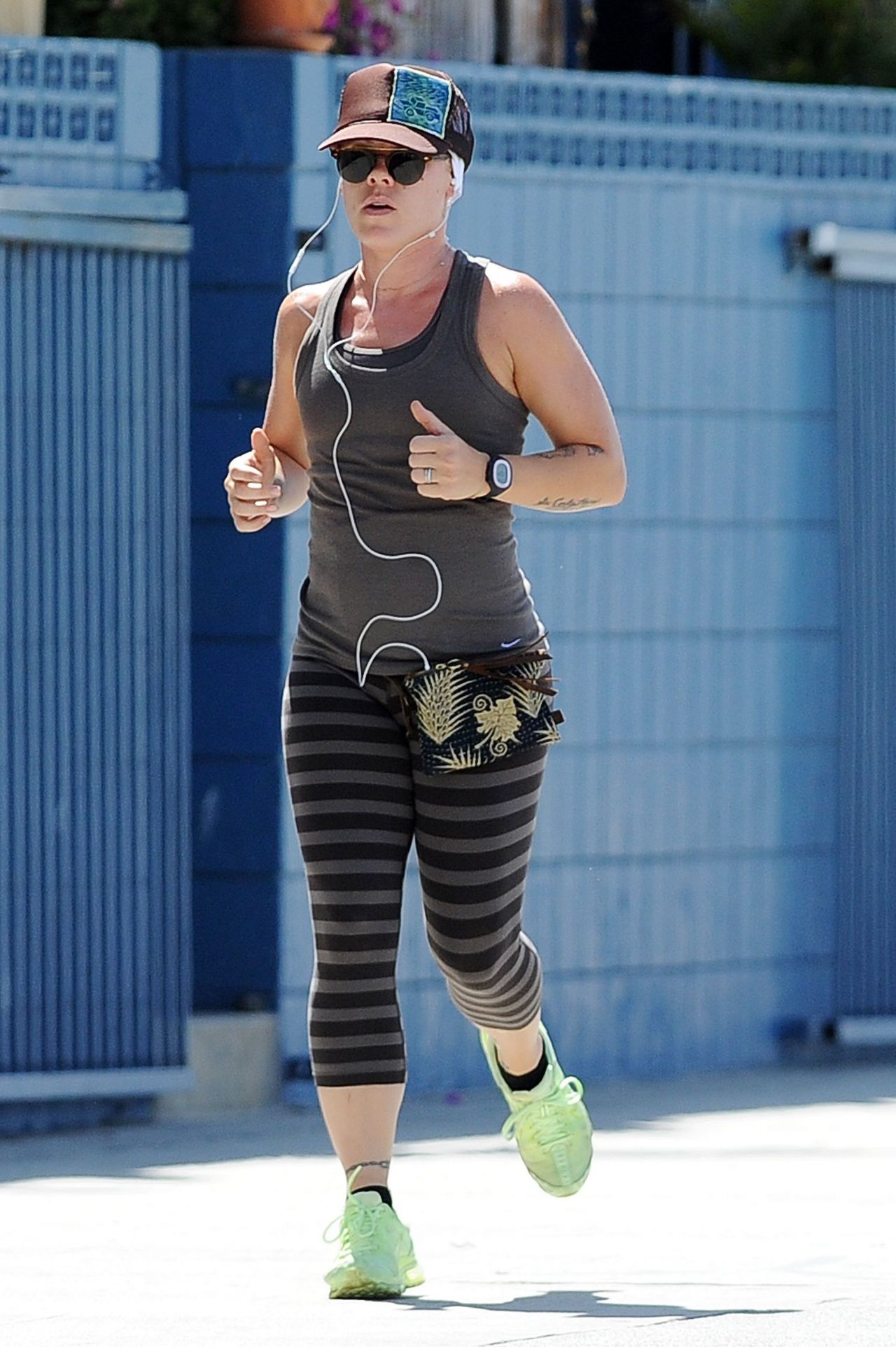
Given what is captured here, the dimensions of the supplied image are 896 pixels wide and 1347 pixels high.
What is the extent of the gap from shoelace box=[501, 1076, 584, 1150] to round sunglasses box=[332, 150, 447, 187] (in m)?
1.65

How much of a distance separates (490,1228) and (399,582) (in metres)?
1.43

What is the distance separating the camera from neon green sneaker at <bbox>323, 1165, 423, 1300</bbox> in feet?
14.4

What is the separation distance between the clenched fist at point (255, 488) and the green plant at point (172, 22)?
289 centimetres

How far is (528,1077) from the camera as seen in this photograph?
16.0 ft

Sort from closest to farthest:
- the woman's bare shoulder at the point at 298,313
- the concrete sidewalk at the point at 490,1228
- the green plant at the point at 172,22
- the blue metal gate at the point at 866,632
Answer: the concrete sidewalk at the point at 490,1228 < the woman's bare shoulder at the point at 298,313 < the green plant at the point at 172,22 < the blue metal gate at the point at 866,632

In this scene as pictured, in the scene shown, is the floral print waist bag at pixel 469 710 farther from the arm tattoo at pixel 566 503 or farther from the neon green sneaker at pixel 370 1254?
the neon green sneaker at pixel 370 1254

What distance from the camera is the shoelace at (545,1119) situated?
4.85m

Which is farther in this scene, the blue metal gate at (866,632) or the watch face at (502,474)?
the blue metal gate at (866,632)

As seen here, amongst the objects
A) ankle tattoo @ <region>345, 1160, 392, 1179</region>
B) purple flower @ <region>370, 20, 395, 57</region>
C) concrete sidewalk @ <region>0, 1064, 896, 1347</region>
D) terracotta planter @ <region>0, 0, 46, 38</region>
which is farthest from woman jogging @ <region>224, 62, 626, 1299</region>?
purple flower @ <region>370, 20, 395, 57</region>

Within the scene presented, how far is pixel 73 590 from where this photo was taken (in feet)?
21.5

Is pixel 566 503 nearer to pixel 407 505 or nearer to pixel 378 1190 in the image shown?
pixel 407 505

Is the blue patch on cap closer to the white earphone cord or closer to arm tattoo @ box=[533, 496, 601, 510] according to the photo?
the white earphone cord

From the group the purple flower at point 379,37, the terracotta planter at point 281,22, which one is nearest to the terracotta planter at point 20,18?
the terracotta planter at point 281,22

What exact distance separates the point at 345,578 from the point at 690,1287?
1347 mm
